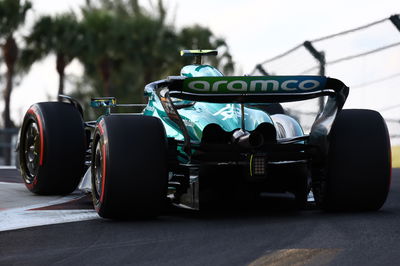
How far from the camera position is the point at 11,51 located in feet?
125

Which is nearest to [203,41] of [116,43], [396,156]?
[116,43]

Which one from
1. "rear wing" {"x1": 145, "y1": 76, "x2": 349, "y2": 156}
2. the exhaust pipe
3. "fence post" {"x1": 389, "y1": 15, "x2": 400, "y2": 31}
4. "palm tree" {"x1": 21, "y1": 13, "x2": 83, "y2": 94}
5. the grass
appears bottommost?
the grass

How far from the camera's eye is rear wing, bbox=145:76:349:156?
6.16 meters

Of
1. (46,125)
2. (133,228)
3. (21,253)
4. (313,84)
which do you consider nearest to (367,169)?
(313,84)

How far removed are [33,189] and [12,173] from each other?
4.32 meters

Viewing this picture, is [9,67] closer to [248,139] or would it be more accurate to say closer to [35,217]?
[35,217]

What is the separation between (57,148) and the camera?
793 centimetres

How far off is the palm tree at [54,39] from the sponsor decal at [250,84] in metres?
32.5

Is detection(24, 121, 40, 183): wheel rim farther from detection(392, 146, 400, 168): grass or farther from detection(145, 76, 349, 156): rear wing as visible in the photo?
detection(392, 146, 400, 168): grass

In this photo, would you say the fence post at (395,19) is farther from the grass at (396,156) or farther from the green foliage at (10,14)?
the green foliage at (10,14)

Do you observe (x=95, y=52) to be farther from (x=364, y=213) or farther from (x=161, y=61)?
Answer: (x=364, y=213)

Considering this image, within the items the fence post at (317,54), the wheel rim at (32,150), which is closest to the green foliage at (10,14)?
the fence post at (317,54)

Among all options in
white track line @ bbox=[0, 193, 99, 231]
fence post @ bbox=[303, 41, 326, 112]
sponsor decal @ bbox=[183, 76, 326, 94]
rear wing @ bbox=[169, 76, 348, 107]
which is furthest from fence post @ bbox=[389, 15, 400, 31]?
white track line @ bbox=[0, 193, 99, 231]

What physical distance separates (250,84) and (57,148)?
2557 mm
